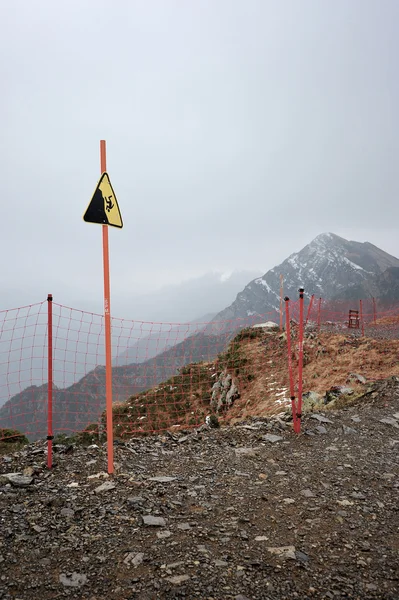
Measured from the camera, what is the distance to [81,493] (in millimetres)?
4871

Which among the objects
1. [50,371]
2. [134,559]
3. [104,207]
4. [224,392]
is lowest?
[224,392]

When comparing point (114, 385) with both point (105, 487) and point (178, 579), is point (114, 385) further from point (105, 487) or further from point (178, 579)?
point (178, 579)

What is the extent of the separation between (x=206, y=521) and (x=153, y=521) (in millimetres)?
604

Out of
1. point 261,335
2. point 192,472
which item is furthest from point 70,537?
point 261,335

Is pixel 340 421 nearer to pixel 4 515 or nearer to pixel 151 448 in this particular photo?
pixel 151 448

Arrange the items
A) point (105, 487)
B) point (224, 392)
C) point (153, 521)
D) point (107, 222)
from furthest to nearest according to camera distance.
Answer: point (224, 392)
point (107, 222)
point (105, 487)
point (153, 521)

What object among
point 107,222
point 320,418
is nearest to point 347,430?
point 320,418

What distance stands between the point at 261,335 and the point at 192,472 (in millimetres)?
17176

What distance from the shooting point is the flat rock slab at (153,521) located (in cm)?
404

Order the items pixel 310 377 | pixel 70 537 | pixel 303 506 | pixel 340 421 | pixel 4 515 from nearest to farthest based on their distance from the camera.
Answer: pixel 70 537
pixel 4 515
pixel 303 506
pixel 340 421
pixel 310 377

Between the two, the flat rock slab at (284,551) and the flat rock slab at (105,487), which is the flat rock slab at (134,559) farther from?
the flat rock slab at (105,487)

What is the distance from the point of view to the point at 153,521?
13.4 feet

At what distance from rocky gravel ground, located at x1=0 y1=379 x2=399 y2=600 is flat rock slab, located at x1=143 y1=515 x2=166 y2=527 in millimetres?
12

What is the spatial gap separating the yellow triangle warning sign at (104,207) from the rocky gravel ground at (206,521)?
3.79 metres
